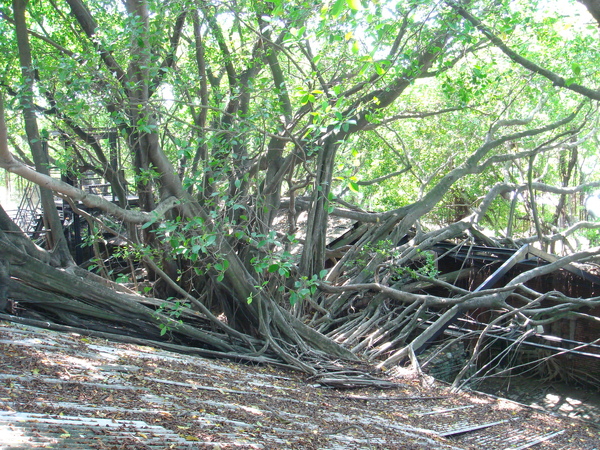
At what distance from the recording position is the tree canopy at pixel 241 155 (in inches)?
201

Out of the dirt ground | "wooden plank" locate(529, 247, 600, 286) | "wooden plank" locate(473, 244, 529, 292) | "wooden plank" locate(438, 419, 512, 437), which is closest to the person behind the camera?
the dirt ground

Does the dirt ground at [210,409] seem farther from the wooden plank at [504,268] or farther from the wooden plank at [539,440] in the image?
the wooden plank at [504,268]

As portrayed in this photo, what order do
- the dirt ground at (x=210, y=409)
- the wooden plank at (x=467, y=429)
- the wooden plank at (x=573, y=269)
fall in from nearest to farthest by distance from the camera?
the dirt ground at (x=210, y=409) → the wooden plank at (x=467, y=429) → the wooden plank at (x=573, y=269)

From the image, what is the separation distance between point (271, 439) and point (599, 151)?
13.6 m

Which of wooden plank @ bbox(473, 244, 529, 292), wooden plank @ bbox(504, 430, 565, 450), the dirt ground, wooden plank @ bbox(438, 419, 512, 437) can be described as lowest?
wooden plank @ bbox(504, 430, 565, 450)

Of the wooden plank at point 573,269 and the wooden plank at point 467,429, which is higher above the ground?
the wooden plank at point 573,269

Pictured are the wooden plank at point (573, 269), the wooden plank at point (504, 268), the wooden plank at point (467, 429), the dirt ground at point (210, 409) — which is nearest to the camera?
the dirt ground at point (210, 409)

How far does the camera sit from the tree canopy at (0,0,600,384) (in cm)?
510

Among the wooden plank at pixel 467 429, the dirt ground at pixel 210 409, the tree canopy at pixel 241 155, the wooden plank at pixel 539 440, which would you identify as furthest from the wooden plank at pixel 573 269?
the wooden plank at pixel 467 429

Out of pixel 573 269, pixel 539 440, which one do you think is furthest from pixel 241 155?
pixel 573 269

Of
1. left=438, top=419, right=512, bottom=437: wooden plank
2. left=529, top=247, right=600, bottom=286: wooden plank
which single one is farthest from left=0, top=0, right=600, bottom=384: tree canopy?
left=438, top=419, right=512, bottom=437: wooden plank

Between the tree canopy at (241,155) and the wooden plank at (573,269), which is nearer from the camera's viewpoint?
the tree canopy at (241,155)

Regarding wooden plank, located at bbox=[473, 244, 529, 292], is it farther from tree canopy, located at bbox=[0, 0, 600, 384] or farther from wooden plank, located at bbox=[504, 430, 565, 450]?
wooden plank, located at bbox=[504, 430, 565, 450]

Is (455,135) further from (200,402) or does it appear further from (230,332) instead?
(200,402)
